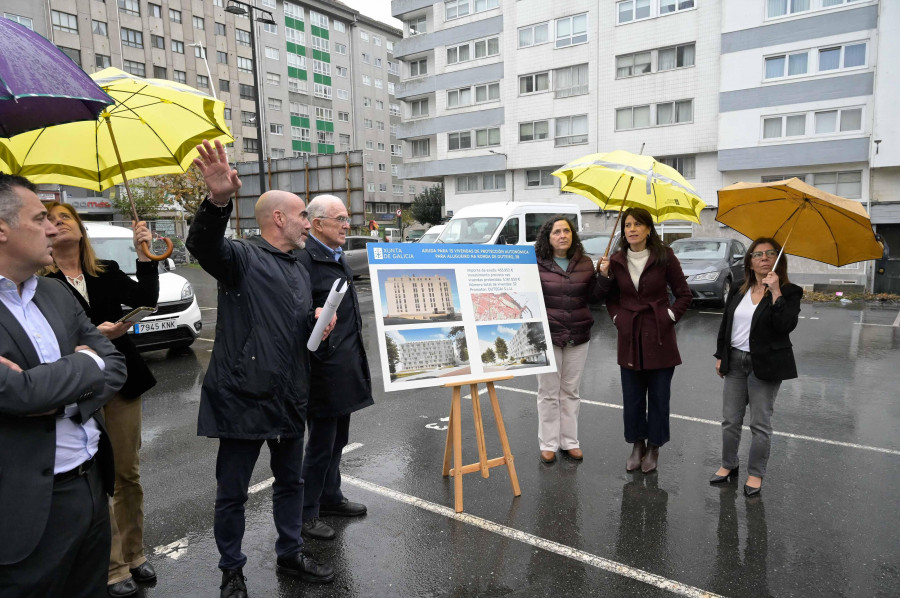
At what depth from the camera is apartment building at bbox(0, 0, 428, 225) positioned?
45.3 m

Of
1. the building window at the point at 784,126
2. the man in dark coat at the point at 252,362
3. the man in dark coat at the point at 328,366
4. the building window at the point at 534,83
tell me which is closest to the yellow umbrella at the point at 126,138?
the man in dark coat at the point at 328,366

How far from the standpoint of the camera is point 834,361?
8.57 metres

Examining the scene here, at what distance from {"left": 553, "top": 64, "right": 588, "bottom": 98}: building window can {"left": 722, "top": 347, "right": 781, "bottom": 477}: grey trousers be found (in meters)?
30.8

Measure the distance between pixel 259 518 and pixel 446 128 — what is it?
120ft

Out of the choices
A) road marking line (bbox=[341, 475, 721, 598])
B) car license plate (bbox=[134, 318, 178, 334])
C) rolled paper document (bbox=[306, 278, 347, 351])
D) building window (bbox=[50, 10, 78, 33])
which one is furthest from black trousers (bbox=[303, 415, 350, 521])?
building window (bbox=[50, 10, 78, 33])

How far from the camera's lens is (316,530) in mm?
3689

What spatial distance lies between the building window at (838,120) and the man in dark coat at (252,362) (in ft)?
96.1

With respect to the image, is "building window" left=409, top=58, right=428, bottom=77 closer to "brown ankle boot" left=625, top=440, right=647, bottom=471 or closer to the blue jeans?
the blue jeans

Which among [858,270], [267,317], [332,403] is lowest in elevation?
[858,270]

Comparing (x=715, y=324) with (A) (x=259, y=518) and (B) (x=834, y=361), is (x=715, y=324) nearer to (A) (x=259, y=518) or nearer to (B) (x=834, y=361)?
(B) (x=834, y=361)

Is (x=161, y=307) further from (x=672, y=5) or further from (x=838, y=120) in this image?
(x=672, y=5)

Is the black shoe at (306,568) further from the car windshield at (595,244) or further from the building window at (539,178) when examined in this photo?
the building window at (539,178)

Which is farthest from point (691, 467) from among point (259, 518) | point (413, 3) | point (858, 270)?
point (413, 3)

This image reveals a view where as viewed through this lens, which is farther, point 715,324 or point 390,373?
point 715,324
